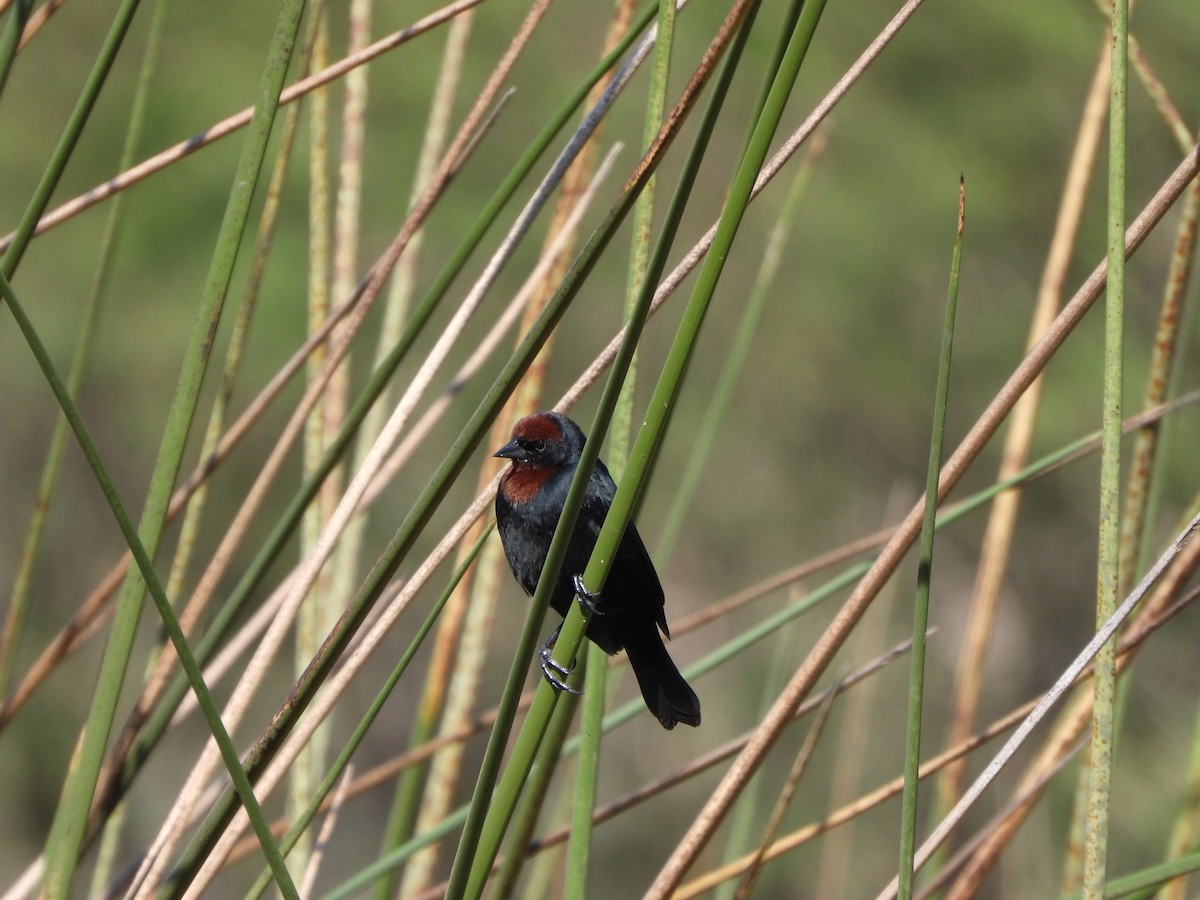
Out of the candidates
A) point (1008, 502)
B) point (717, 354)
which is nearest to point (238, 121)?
point (1008, 502)

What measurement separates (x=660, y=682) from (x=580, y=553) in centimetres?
27

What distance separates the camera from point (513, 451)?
6.95ft

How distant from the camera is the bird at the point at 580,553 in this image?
1965 millimetres

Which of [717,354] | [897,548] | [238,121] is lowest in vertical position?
[897,548]

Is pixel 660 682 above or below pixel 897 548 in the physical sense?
above

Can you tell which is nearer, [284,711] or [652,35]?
[284,711]

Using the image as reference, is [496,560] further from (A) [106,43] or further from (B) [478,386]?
(B) [478,386]

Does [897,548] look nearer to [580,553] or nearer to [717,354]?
[580,553]

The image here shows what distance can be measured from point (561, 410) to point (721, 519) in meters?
6.00

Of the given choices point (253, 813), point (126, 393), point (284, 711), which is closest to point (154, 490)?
point (284, 711)

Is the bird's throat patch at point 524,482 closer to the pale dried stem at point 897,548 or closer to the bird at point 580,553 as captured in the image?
the bird at point 580,553

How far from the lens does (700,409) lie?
23.2 feet

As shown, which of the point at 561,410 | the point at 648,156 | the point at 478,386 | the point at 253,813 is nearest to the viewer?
the point at 253,813

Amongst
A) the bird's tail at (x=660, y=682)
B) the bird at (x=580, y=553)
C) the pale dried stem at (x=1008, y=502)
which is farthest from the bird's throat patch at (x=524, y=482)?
the pale dried stem at (x=1008, y=502)
